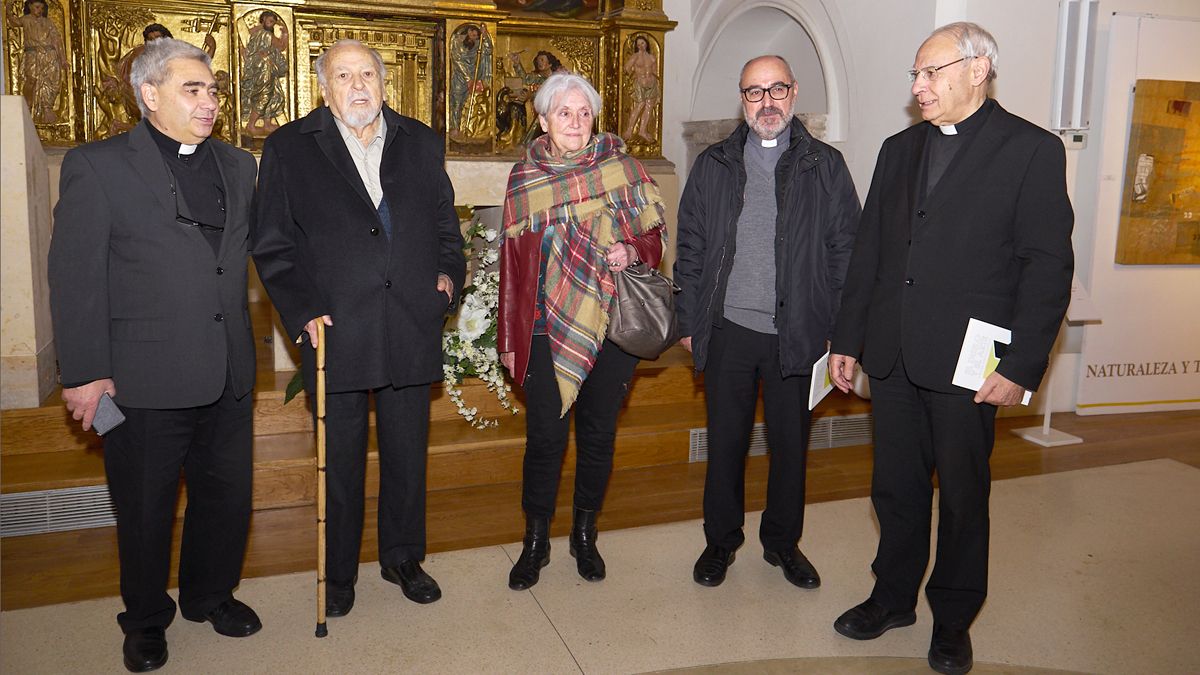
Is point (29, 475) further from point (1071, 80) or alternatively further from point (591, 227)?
point (1071, 80)

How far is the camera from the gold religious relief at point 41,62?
6.05 meters

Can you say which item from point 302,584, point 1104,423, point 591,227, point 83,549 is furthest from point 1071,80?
point 83,549

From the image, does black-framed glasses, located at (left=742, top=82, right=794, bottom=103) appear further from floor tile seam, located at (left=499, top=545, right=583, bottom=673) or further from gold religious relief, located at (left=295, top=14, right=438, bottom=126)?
gold religious relief, located at (left=295, top=14, right=438, bottom=126)

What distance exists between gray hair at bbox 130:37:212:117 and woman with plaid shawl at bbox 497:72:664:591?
103 cm

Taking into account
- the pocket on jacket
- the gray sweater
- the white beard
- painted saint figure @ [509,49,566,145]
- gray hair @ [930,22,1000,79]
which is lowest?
the pocket on jacket

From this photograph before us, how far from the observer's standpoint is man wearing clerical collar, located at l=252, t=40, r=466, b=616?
9.40 ft

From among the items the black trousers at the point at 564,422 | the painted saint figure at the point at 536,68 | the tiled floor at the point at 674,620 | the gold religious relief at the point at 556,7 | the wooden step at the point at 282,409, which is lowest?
the tiled floor at the point at 674,620

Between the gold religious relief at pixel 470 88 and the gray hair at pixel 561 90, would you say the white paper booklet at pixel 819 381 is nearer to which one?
the gray hair at pixel 561 90

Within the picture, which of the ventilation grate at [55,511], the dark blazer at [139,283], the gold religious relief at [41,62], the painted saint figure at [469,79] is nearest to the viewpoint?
the dark blazer at [139,283]

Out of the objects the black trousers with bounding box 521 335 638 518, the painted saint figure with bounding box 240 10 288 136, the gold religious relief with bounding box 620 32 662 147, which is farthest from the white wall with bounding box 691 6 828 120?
the black trousers with bounding box 521 335 638 518

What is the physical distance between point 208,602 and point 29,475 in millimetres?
1507

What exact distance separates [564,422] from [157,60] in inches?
64.1

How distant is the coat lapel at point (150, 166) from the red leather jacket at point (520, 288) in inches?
40.4

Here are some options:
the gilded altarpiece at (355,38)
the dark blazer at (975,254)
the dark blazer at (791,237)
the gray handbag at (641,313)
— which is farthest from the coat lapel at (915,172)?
the gilded altarpiece at (355,38)
